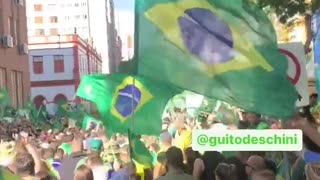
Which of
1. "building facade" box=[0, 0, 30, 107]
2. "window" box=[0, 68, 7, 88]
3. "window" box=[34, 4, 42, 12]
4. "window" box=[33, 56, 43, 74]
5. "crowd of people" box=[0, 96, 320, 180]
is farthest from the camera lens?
"window" box=[34, 4, 42, 12]

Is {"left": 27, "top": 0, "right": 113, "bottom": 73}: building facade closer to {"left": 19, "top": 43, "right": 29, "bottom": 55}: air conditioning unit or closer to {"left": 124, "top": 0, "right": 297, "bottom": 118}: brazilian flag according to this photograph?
{"left": 19, "top": 43, "right": 29, "bottom": 55}: air conditioning unit

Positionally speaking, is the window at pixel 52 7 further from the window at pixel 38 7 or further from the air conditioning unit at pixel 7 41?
the air conditioning unit at pixel 7 41

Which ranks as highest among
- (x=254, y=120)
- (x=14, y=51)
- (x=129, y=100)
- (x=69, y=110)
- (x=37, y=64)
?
(x=14, y=51)

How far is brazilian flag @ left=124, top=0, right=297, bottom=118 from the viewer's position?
17.1ft

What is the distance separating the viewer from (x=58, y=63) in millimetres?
83250

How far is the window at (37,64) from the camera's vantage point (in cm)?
8269

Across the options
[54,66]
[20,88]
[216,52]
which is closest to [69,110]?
[216,52]

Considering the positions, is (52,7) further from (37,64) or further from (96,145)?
(96,145)

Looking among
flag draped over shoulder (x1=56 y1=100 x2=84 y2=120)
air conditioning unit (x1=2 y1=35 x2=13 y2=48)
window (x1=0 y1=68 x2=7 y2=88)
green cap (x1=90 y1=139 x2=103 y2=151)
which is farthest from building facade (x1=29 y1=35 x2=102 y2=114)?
green cap (x1=90 y1=139 x2=103 y2=151)

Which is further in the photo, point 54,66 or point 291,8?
point 54,66

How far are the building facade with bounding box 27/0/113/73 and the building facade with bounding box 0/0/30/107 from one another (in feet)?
242

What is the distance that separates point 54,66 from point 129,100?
73887 mm

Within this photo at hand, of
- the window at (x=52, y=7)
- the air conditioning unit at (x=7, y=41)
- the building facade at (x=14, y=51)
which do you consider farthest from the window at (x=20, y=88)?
the window at (x=52, y=7)

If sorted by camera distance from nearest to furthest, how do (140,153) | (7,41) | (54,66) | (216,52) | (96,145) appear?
1. (216,52)
2. (140,153)
3. (96,145)
4. (7,41)
5. (54,66)
